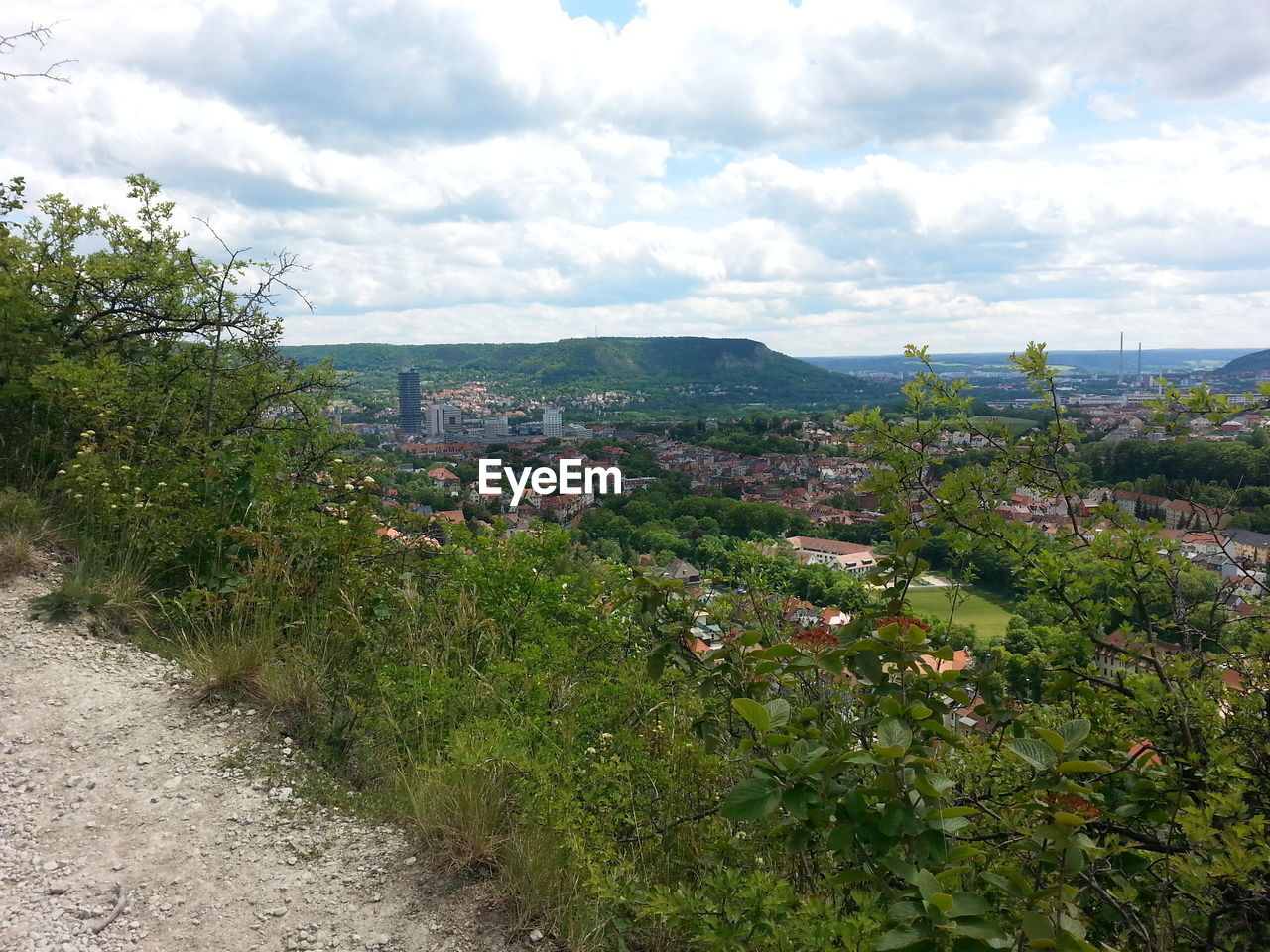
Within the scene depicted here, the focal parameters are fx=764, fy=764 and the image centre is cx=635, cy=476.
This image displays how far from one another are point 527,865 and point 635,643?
55.4 inches

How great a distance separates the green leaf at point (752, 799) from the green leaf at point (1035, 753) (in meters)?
0.46

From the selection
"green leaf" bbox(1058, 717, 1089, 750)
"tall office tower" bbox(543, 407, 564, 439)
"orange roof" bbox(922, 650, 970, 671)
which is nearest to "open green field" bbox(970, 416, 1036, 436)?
"orange roof" bbox(922, 650, 970, 671)

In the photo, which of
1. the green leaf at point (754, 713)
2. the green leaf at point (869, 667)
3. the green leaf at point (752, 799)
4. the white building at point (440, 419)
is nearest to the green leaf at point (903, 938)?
the green leaf at point (752, 799)

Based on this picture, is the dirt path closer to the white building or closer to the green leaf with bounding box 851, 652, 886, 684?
the green leaf with bounding box 851, 652, 886, 684

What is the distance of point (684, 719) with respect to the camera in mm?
3008

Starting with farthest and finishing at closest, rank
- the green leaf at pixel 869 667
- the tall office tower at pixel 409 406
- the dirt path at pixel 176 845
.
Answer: the tall office tower at pixel 409 406
the dirt path at pixel 176 845
the green leaf at pixel 869 667

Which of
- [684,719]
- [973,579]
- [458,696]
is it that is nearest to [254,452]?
[458,696]

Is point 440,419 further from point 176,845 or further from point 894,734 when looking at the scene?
point 894,734

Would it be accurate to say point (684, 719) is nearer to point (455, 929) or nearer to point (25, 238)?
point (455, 929)

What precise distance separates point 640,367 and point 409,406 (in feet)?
269

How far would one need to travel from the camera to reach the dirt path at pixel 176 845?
7.61 ft

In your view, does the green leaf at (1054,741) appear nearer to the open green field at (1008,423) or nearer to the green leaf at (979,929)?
the green leaf at (979,929)

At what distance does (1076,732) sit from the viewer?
4.73 ft

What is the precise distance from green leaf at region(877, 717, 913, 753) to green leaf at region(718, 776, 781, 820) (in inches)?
8.8
